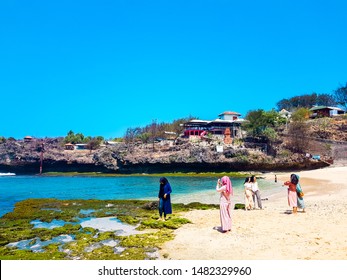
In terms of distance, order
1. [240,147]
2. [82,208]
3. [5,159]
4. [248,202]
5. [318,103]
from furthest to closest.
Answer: [318,103] < [5,159] < [240,147] < [82,208] < [248,202]

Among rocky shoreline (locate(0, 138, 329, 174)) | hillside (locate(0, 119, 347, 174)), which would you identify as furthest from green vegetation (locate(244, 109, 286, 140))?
rocky shoreline (locate(0, 138, 329, 174))

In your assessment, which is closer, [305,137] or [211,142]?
[305,137]

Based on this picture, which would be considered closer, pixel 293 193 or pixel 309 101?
pixel 293 193

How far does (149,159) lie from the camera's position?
78.8m

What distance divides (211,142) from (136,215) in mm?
59883

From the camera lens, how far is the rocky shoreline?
68125 mm

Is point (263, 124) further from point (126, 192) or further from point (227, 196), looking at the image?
point (227, 196)

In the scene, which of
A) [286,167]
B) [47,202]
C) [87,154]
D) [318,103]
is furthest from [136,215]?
[318,103]

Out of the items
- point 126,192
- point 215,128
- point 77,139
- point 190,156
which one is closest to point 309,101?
point 215,128

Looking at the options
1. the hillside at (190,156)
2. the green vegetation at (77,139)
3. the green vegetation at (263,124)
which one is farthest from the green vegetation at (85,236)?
the green vegetation at (77,139)

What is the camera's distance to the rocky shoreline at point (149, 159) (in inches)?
2682

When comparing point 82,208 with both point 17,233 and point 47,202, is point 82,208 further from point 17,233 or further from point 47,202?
point 17,233

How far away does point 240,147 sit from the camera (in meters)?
72.0

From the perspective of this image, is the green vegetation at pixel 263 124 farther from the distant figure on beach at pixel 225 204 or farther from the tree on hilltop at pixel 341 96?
the distant figure on beach at pixel 225 204
